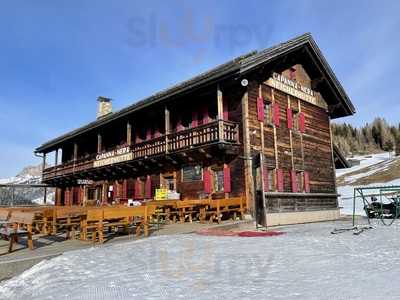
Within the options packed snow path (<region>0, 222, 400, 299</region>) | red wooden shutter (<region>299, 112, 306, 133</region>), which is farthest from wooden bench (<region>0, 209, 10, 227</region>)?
red wooden shutter (<region>299, 112, 306, 133</region>)

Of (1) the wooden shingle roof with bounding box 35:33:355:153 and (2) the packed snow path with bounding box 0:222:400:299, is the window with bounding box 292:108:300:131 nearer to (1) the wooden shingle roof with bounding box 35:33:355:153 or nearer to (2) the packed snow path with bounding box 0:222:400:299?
Answer: (1) the wooden shingle roof with bounding box 35:33:355:153

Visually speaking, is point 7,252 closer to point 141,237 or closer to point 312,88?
point 141,237

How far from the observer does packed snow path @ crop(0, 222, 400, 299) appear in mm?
4910

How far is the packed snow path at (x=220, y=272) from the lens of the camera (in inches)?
193

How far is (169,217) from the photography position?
50.4 ft

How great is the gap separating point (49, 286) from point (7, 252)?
372 cm

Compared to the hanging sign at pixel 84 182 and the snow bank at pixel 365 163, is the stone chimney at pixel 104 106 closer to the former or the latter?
the hanging sign at pixel 84 182

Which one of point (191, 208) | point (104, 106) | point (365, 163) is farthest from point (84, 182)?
point (365, 163)

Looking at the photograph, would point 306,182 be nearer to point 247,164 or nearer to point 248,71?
point 247,164

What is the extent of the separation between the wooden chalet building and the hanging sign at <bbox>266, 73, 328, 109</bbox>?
0.17 ft

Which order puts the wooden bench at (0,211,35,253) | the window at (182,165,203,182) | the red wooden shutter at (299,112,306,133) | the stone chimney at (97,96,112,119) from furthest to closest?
the stone chimney at (97,96,112,119)
the red wooden shutter at (299,112,306,133)
the window at (182,165,203,182)
the wooden bench at (0,211,35,253)

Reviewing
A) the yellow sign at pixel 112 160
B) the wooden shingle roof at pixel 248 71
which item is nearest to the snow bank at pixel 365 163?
the wooden shingle roof at pixel 248 71

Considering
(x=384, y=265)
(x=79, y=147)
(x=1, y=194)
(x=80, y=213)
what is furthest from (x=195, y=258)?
(x=1, y=194)

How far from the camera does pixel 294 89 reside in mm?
18969
